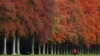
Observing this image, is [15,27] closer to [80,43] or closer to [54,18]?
[54,18]

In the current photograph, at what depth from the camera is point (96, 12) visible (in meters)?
104

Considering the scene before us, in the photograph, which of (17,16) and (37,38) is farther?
(37,38)

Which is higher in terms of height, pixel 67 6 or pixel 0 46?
pixel 67 6

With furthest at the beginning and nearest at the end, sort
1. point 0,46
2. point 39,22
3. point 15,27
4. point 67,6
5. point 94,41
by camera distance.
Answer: point 94,41, point 67,6, point 0,46, point 39,22, point 15,27

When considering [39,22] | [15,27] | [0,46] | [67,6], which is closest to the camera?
[15,27]

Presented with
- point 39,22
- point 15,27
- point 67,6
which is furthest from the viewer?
point 67,6

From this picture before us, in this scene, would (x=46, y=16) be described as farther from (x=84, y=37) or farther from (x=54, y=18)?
(x=84, y=37)

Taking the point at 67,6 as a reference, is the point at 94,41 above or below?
below

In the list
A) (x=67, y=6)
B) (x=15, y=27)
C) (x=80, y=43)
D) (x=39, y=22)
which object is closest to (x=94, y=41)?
(x=80, y=43)

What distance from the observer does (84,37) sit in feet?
320

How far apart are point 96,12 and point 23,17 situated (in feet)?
108

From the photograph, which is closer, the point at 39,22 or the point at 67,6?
the point at 39,22

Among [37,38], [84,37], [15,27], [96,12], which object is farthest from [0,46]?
[96,12]

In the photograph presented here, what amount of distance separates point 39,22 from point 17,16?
5.29 m
